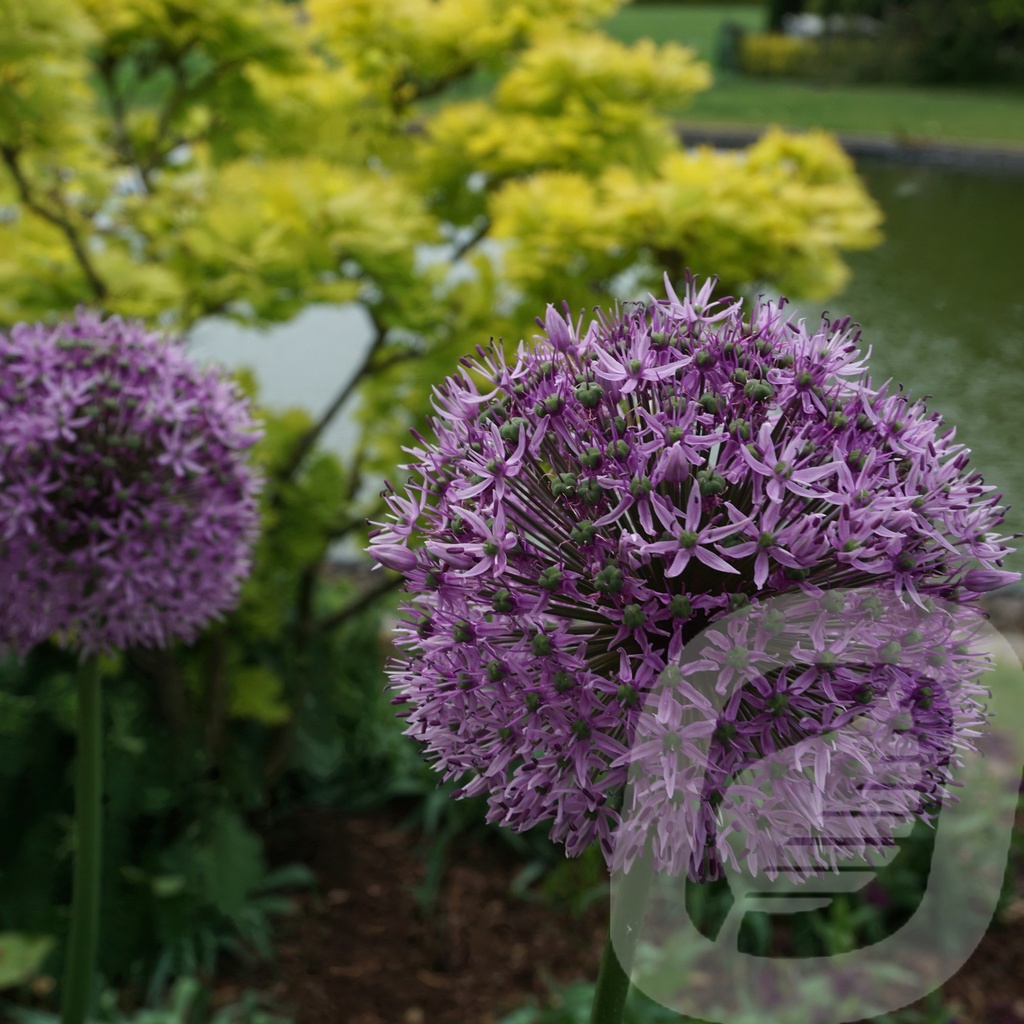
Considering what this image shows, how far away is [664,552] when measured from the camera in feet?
3.84

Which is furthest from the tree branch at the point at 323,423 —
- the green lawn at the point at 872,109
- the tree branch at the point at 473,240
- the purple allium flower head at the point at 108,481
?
the green lawn at the point at 872,109

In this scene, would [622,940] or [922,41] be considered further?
[922,41]

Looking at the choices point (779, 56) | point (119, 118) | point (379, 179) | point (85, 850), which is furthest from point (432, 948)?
point (779, 56)

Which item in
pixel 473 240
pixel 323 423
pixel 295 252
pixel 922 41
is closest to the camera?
pixel 295 252

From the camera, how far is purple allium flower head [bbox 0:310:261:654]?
197 cm

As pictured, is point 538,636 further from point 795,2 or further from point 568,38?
point 795,2

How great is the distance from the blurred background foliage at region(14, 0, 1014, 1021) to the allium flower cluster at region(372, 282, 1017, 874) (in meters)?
2.09

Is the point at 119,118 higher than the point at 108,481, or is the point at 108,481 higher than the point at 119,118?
the point at 108,481

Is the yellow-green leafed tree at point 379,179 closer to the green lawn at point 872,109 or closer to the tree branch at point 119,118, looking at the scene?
the tree branch at point 119,118

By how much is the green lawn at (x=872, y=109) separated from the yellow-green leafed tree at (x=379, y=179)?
1.83 feet

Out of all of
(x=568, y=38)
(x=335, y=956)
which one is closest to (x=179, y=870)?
(x=335, y=956)

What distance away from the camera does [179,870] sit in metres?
3.71

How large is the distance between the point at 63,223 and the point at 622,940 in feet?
9.58
